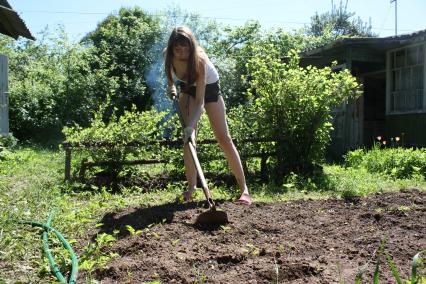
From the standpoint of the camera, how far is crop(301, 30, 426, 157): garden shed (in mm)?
8961

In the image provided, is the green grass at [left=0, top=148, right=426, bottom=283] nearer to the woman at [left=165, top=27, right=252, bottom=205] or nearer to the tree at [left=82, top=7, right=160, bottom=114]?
the woman at [left=165, top=27, right=252, bottom=205]

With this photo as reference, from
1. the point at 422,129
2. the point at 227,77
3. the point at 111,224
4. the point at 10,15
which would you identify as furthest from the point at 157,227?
the point at 227,77

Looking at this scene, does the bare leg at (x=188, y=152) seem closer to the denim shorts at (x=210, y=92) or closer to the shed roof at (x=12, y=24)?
the denim shorts at (x=210, y=92)

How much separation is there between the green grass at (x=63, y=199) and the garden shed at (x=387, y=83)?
2.81 meters

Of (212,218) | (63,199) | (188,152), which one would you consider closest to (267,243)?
(212,218)

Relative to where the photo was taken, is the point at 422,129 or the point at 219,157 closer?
the point at 219,157

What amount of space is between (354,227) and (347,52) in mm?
7636

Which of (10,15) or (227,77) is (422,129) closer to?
(10,15)

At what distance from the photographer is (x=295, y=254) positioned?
258 cm

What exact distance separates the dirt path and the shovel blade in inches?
2.9

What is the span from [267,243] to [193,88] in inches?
70.9

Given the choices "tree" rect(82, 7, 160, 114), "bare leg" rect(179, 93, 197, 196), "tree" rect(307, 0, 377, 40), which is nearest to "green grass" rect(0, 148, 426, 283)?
"bare leg" rect(179, 93, 197, 196)

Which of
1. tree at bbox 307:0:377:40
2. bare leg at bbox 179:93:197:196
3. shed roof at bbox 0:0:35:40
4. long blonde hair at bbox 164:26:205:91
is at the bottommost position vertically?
bare leg at bbox 179:93:197:196

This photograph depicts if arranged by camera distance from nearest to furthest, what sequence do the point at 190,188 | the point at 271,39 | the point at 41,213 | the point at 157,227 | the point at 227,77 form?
the point at 157,227 → the point at 41,213 → the point at 190,188 → the point at 227,77 → the point at 271,39
